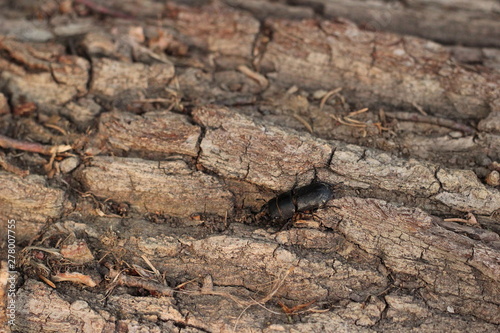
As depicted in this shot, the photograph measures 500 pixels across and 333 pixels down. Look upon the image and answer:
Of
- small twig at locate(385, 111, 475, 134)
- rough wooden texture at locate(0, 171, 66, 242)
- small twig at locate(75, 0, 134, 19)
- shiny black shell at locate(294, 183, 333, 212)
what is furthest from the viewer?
small twig at locate(75, 0, 134, 19)

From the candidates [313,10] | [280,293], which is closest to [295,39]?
[313,10]

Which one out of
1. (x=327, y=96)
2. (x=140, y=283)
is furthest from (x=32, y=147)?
(x=327, y=96)

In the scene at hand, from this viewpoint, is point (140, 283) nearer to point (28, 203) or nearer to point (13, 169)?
point (28, 203)

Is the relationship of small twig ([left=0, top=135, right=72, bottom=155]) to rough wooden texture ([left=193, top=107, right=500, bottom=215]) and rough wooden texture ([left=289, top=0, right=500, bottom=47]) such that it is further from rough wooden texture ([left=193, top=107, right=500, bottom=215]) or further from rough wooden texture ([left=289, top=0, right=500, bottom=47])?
rough wooden texture ([left=289, top=0, right=500, bottom=47])

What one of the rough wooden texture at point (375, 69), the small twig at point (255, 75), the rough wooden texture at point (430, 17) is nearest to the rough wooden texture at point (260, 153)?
the small twig at point (255, 75)

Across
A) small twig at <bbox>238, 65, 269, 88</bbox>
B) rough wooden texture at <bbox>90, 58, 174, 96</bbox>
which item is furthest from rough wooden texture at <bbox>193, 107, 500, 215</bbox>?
rough wooden texture at <bbox>90, 58, 174, 96</bbox>
